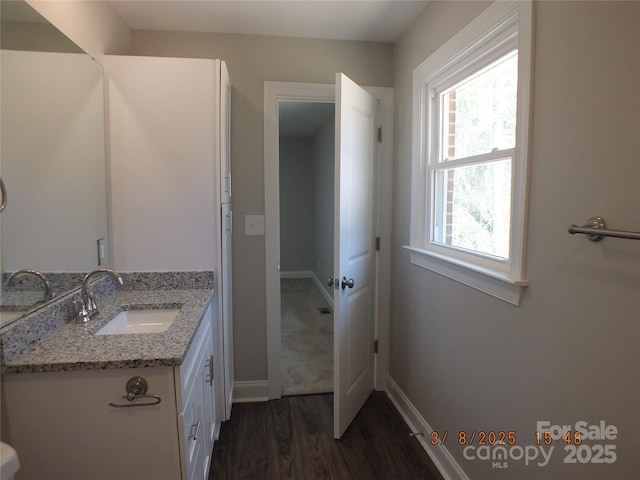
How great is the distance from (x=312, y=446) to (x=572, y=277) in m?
1.66

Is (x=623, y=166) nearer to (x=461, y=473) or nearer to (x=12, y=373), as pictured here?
(x=461, y=473)

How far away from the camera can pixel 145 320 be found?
5.82ft

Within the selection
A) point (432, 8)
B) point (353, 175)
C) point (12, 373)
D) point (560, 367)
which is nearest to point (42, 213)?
point (12, 373)

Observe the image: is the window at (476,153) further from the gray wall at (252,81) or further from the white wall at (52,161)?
the white wall at (52,161)

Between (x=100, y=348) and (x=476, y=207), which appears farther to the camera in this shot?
(x=476, y=207)

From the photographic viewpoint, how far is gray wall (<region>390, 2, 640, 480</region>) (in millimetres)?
949

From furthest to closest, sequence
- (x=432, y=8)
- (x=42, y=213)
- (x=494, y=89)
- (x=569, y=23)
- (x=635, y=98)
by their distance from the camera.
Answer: (x=432, y=8) < (x=494, y=89) < (x=42, y=213) < (x=569, y=23) < (x=635, y=98)

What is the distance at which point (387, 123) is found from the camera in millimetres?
2521

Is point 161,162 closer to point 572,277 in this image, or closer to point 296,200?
point 572,277

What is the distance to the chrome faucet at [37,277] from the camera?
124 cm

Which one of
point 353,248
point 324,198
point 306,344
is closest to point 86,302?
point 353,248

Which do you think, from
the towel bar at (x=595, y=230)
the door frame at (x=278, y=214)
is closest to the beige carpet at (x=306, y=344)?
the door frame at (x=278, y=214)

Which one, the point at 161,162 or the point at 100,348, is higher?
the point at 161,162

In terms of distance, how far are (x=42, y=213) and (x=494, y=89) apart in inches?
75.9
